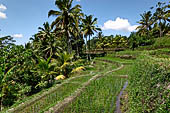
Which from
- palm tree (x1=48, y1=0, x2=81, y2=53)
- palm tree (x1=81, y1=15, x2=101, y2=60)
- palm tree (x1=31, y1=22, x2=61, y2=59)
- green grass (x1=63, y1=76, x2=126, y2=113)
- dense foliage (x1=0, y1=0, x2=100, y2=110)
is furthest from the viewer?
palm tree (x1=81, y1=15, x2=101, y2=60)

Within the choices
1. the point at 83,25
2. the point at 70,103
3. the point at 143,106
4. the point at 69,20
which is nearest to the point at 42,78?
the point at 70,103

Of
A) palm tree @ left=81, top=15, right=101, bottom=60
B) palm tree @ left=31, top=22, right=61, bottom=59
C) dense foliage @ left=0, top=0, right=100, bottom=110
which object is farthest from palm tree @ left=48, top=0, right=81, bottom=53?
palm tree @ left=81, top=15, right=101, bottom=60

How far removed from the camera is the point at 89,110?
566 centimetres

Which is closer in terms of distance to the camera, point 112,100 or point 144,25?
point 112,100

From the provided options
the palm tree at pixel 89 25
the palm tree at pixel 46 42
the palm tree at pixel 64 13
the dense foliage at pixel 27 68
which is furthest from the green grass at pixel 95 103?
the palm tree at pixel 89 25

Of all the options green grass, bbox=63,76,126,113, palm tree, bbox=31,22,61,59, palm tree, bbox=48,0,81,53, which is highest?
palm tree, bbox=48,0,81,53

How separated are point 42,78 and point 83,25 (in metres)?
20.1

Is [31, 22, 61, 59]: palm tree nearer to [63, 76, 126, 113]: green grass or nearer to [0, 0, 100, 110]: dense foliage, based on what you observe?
[0, 0, 100, 110]: dense foliage

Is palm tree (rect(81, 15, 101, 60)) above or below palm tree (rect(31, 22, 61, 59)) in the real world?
above

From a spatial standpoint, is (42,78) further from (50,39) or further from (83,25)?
(83,25)

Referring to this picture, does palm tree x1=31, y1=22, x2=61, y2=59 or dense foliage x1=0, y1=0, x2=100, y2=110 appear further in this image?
palm tree x1=31, y1=22, x2=61, y2=59

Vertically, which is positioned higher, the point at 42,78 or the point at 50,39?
the point at 50,39

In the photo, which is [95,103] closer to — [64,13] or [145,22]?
[64,13]

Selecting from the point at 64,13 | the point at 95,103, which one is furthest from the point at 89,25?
the point at 95,103
